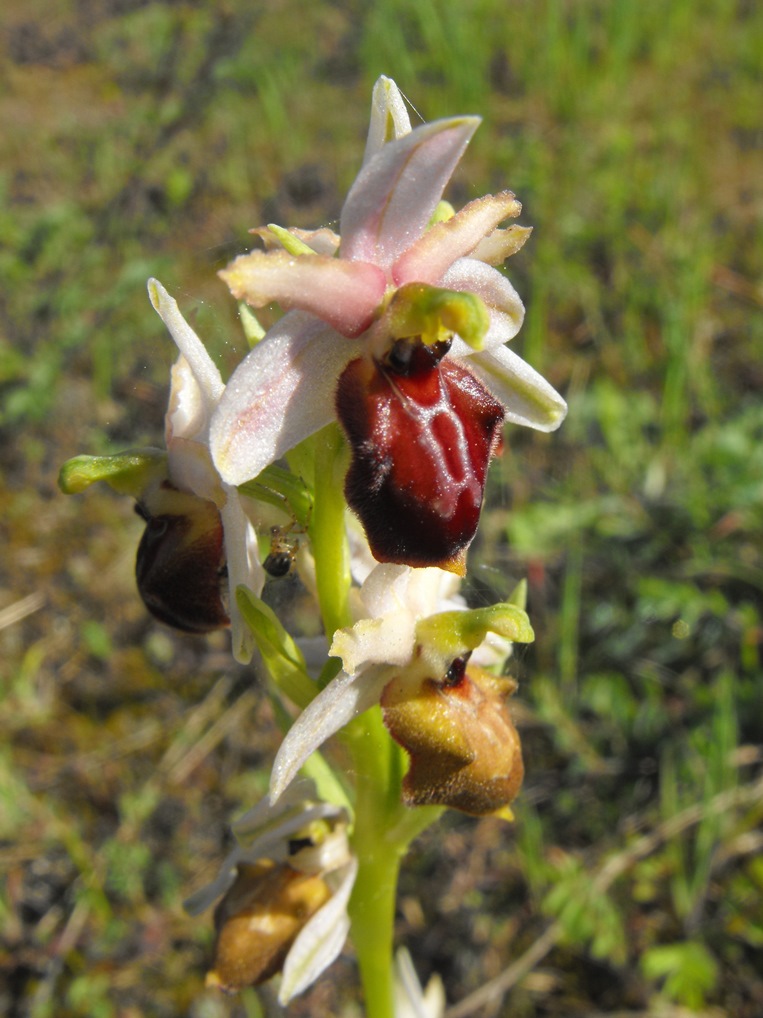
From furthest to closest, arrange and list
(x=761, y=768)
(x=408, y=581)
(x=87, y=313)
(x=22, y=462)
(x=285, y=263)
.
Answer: (x=87, y=313)
(x=22, y=462)
(x=761, y=768)
(x=408, y=581)
(x=285, y=263)

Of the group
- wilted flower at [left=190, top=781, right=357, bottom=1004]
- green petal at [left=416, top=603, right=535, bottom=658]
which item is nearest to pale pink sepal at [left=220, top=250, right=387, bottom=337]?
green petal at [left=416, top=603, right=535, bottom=658]

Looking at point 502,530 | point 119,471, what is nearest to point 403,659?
point 119,471

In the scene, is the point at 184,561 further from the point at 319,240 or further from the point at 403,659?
the point at 319,240

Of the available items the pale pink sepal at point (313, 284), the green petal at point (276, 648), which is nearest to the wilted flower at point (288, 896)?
the green petal at point (276, 648)

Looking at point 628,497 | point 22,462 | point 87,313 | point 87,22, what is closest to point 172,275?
point 87,313

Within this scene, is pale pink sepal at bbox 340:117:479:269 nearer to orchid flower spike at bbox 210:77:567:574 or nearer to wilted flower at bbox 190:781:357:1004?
orchid flower spike at bbox 210:77:567:574

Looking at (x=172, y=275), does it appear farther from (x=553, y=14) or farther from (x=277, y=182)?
(x=553, y=14)
